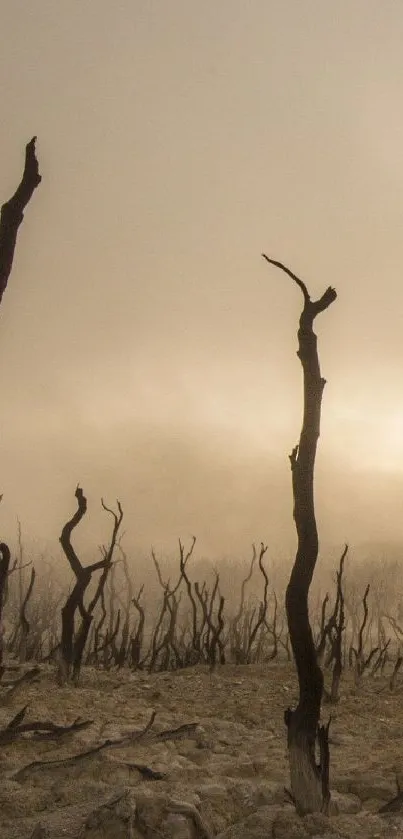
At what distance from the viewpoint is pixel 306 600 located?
4844mm

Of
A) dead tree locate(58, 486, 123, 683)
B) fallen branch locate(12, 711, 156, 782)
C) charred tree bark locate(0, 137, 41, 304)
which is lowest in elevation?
fallen branch locate(12, 711, 156, 782)

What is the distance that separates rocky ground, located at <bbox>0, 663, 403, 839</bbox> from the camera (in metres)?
3.74

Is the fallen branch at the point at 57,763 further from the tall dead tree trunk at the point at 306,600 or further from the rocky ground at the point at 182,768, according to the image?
the tall dead tree trunk at the point at 306,600

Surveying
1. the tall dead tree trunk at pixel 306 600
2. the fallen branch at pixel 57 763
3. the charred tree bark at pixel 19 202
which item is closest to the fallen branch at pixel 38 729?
the fallen branch at pixel 57 763

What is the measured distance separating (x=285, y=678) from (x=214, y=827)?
239 inches

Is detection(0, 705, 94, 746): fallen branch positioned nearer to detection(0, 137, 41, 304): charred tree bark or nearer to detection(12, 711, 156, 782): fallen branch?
detection(12, 711, 156, 782): fallen branch

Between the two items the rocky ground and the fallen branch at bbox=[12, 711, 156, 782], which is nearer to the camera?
the rocky ground

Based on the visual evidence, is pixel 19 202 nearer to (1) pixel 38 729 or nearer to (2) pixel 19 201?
(2) pixel 19 201

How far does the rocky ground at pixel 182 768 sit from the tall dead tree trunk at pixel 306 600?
0.20 m

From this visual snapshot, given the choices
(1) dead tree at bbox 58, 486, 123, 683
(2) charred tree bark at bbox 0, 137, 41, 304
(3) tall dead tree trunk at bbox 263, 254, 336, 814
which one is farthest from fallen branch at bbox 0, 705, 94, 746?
(2) charred tree bark at bbox 0, 137, 41, 304

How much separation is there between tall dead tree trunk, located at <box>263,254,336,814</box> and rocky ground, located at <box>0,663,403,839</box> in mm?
205

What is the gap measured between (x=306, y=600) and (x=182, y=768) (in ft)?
4.96

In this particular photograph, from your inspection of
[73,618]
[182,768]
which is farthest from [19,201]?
[73,618]

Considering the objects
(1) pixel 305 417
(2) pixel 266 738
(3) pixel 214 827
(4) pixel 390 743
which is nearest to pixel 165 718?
(2) pixel 266 738
